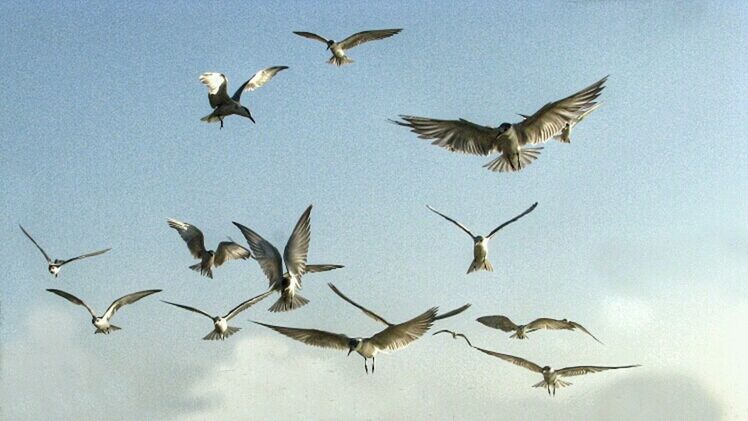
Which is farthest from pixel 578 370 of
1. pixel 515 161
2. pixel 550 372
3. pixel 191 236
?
pixel 191 236

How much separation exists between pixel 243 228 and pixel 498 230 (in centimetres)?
489

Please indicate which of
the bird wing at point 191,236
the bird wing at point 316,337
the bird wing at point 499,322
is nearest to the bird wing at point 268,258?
the bird wing at point 316,337

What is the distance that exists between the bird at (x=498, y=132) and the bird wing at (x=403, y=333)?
3.18 metres

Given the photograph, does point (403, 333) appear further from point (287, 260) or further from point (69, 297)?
point (69, 297)

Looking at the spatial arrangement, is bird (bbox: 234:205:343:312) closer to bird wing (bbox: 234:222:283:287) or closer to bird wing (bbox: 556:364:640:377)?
bird wing (bbox: 234:222:283:287)

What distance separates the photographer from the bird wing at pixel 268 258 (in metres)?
20.3

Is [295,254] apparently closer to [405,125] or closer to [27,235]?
[405,125]

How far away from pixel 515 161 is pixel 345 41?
6.03 m

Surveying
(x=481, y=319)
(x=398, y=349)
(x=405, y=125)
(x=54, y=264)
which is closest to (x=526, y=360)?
(x=481, y=319)

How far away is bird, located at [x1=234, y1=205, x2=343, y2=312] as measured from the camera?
65.6ft

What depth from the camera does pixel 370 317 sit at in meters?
18.0

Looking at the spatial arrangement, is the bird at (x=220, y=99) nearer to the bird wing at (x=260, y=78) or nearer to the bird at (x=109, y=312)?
the bird wing at (x=260, y=78)

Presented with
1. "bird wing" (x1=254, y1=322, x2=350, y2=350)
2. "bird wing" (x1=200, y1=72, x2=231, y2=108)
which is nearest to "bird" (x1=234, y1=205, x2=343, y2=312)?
"bird wing" (x1=254, y1=322, x2=350, y2=350)

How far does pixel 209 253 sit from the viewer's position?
80.3 ft
